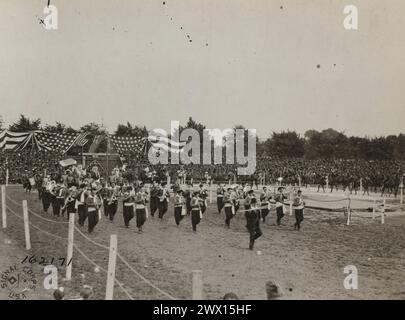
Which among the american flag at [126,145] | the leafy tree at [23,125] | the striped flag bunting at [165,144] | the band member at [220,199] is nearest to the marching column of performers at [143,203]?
the band member at [220,199]

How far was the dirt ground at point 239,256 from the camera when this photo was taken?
939cm

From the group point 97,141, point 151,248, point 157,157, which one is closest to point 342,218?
point 151,248

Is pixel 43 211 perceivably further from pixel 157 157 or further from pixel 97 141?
pixel 97 141

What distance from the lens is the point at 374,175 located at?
29.6 meters

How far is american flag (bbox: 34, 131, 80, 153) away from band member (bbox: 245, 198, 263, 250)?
847 inches

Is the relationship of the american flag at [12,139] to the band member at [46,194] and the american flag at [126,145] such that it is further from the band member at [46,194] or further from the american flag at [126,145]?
the band member at [46,194]

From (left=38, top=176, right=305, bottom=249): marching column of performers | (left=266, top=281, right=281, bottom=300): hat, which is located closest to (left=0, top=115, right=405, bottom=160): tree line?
(left=38, top=176, right=305, bottom=249): marching column of performers

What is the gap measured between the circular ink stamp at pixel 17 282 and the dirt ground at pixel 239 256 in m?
0.65

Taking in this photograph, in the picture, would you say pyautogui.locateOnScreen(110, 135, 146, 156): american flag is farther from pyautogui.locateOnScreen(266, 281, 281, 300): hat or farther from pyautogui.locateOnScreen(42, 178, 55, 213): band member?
pyautogui.locateOnScreen(266, 281, 281, 300): hat

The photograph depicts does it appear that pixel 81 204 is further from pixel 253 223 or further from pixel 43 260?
pixel 253 223

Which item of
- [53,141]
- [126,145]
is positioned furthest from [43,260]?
[126,145]

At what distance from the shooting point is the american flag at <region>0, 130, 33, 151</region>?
29.4 metres

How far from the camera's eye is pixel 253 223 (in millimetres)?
13078

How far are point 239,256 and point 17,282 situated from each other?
5350 mm
